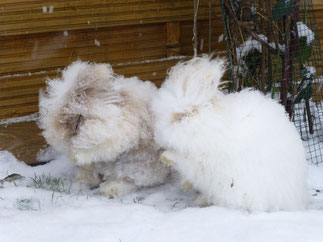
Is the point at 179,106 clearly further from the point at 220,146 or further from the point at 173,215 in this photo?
the point at 173,215

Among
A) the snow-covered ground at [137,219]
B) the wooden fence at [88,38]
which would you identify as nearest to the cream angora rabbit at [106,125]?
the snow-covered ground at [137,219]

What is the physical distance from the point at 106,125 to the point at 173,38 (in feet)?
5.52

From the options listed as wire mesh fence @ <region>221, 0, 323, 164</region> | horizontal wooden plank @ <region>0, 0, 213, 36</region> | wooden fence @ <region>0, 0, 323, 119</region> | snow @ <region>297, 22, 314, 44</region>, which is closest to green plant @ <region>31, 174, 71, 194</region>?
wooden fence @ <region>0, 0, 323, 119</region>

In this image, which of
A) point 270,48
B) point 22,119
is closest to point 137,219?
point 270,48

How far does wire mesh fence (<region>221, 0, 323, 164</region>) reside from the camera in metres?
3.43

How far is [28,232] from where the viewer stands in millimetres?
2260

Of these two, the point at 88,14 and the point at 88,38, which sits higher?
the point at 88,14

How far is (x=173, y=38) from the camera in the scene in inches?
163

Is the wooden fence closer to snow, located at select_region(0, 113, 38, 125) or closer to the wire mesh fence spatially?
snow, located at select_region(0, 113, 38, 125)

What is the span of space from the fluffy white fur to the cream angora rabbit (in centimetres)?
26

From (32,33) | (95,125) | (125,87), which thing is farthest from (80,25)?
(95,125)

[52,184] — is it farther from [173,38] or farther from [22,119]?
[173,38]

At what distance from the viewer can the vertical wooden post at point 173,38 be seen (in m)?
4.12

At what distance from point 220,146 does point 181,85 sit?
0.40 metres
